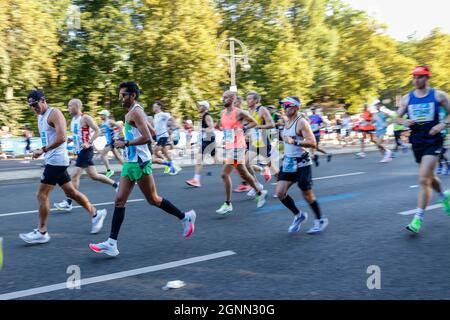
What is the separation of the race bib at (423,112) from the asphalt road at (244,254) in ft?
4.50

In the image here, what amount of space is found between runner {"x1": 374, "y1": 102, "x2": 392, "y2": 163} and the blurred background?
1082cm

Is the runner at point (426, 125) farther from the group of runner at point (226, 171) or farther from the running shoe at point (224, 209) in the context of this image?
the running shoe at point (224, 209)

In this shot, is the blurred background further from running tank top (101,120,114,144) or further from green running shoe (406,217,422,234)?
green running shoe (406,217,422,234)

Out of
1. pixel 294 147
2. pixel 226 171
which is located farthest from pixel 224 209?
pixel 294 147

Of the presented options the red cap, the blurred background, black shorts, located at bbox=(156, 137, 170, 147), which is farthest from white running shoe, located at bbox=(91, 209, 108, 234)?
the blurred background

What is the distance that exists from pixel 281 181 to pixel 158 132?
7.48 m

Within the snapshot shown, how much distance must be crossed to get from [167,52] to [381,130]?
50.1ft

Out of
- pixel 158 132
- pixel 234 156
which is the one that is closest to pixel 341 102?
pixel 158 132

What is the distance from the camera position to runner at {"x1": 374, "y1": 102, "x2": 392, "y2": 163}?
16427 millimetres

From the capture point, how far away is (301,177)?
6074mm

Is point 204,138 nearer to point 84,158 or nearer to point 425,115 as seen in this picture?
point 84,158

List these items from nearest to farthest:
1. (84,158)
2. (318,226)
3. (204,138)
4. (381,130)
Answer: (318,226), (84,158), (204,138), (381,130)

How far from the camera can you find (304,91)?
40.0m
